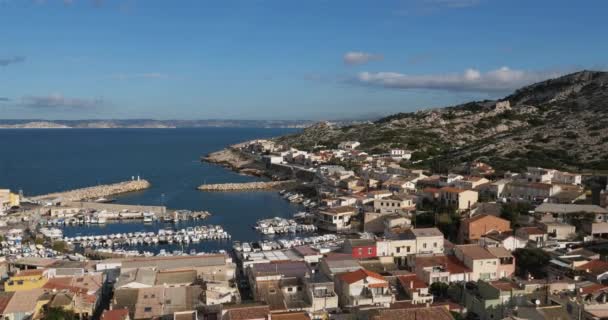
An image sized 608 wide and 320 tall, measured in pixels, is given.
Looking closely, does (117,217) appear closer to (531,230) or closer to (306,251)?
(306,251)

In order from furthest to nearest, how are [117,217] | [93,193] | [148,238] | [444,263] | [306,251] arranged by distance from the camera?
[93,193] < [117,217] < [148,238] < [306,251] < [444,263]

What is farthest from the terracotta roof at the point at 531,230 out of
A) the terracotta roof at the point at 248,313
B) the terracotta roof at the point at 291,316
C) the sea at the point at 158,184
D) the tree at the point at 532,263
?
the sea at the point at 158,184

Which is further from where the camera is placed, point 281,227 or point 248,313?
point 281,227

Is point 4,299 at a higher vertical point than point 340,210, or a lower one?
higher

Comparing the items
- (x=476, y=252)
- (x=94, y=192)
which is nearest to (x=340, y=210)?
(x=476, y=252)

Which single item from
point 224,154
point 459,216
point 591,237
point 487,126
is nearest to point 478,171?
point 459,216

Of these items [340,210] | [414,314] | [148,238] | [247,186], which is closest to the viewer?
[414,314]

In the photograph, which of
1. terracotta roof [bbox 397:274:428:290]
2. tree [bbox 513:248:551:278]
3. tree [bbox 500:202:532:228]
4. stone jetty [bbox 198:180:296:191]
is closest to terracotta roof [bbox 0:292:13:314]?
terracotta roof [bbox 397:274:428:290]
